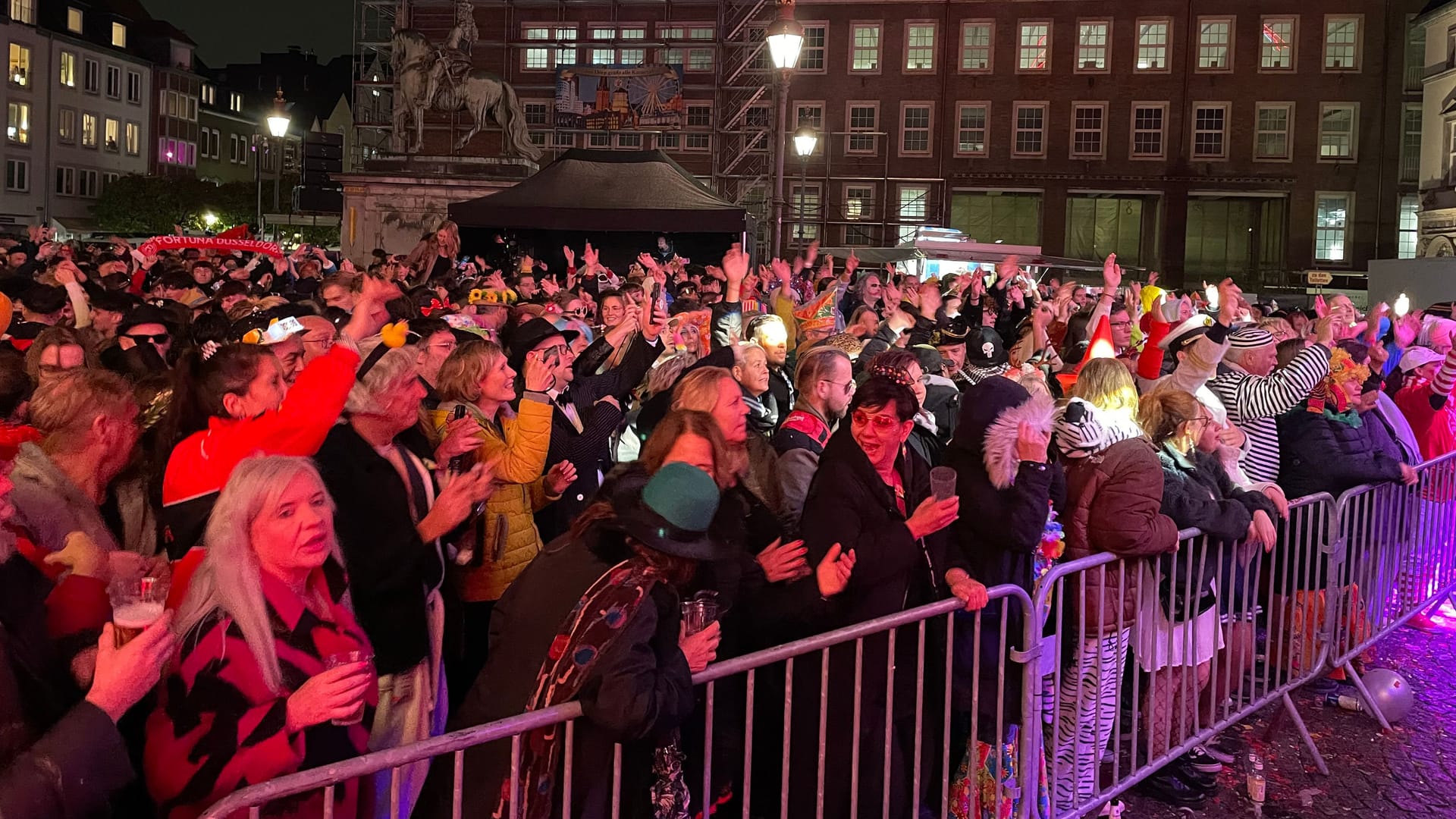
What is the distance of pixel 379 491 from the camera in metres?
3.91

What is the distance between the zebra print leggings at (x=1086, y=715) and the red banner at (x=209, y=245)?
13.8 meters

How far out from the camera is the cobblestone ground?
5.47 metres

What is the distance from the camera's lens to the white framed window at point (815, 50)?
46.5m

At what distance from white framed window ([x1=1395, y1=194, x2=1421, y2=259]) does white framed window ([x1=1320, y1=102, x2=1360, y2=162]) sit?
9.09ft

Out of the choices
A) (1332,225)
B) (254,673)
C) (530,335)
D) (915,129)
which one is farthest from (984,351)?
(1332,225)

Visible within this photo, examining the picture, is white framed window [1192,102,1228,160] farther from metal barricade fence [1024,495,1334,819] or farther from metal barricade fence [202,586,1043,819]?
metal barricade fence [202,586,1043,819]

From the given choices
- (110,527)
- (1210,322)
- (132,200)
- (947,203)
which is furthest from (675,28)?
(110,527)

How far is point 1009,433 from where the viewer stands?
4.65 m

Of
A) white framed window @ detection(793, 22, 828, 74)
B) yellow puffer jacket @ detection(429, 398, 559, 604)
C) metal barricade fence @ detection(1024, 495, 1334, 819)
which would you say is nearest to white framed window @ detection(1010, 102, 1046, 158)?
white framed window @ detection(793, 22, 828, 74)

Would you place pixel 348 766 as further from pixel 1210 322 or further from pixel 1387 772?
pixel 1210 322

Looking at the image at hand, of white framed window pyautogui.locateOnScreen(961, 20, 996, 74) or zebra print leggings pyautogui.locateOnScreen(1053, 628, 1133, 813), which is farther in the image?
white framed window pyautogui.locateOnScreen(961, 20, 996, 74)

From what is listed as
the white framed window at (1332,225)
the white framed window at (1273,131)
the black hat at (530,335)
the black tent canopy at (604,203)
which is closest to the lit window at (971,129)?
the white framed window at (1273,131)

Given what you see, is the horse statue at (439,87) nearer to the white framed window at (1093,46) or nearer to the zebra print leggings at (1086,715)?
the white framed window at (1093,46)

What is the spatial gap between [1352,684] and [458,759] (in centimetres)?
581
